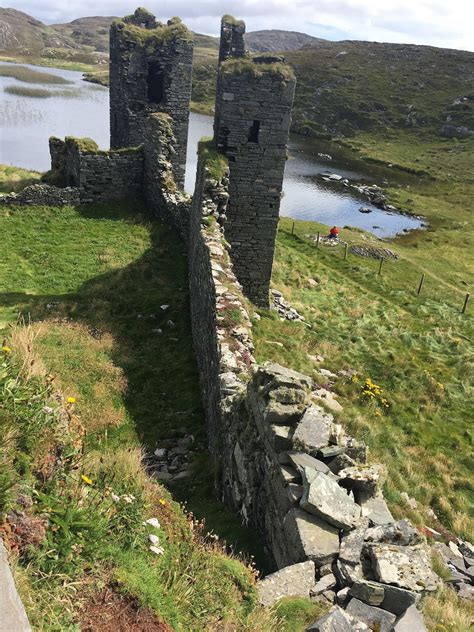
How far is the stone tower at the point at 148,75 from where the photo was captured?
24.6m

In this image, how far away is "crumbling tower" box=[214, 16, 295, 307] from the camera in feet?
52.9

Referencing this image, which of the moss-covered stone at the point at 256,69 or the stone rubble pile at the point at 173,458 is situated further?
the moss-covered stone at the point at 256,69

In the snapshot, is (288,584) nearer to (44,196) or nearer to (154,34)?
(44,196)

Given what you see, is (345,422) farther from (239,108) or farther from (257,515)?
(239,108)

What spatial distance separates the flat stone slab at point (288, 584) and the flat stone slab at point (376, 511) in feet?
3.49

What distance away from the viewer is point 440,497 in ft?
38.7

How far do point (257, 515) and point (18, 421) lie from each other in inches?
136

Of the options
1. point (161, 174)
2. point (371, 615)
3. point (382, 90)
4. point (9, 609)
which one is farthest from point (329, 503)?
point (382, 90)

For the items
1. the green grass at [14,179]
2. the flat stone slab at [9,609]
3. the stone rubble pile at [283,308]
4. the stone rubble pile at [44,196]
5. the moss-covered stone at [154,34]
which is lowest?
the stone rubble pile at [283,308]

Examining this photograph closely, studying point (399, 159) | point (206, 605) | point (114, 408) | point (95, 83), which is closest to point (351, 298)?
point (114, 408)

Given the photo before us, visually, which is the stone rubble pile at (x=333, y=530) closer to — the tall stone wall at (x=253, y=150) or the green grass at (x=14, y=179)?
the tall stone wall at (x=253, y=150)

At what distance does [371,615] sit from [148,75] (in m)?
26.1

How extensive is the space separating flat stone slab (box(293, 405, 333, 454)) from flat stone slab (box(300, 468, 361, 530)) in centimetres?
44

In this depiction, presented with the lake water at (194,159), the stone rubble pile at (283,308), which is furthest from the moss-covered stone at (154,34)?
the lake water at (194,159)
